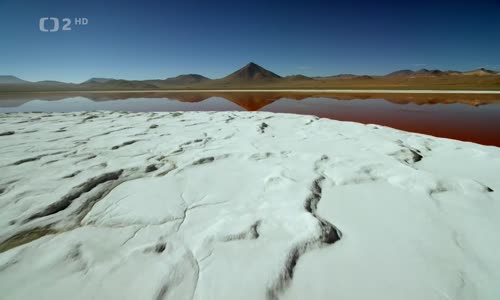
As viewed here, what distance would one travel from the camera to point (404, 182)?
71.9 inches

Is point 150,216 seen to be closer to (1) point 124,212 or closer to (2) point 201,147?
(1) point 124,212

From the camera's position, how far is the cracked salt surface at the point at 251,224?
975mm

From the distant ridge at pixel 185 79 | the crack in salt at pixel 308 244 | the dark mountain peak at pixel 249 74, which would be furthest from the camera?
the distant ridge at pixel 185 79

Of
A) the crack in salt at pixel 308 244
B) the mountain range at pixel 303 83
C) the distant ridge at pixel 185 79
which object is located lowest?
the crack in salt at pixel 308 244

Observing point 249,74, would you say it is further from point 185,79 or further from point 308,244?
point 308,244

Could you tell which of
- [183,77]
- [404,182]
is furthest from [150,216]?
[183,77]

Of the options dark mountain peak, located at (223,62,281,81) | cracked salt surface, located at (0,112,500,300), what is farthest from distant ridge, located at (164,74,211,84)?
cracked salt surface, located at (0,112,500,300)

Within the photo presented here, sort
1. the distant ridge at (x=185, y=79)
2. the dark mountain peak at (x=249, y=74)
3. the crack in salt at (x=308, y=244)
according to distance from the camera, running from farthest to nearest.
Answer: the distant ridge at (x=185, y=79), the dark mountain peak at (x=249, y=74), the crack in salt at (x=308, y=244)

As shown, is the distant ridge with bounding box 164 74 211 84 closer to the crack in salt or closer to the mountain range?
the mountain range

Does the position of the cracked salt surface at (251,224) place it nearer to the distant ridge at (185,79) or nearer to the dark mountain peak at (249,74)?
the dark mountain peak at (249,74)

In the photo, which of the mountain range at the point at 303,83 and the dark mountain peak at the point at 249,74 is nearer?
the mountain range at the point at 303,83

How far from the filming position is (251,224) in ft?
4.39

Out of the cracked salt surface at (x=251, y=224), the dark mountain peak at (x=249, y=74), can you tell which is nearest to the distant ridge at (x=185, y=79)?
the dark mountain peak at (x=249, y=74)

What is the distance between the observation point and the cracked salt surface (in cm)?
97
